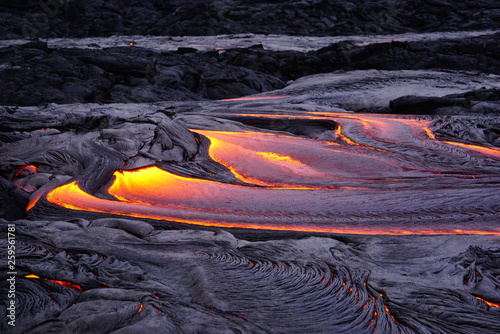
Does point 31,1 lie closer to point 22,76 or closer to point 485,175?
point 22,76

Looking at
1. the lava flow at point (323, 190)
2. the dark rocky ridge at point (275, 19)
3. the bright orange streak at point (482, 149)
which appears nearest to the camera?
the lava flow at point (323, 190)

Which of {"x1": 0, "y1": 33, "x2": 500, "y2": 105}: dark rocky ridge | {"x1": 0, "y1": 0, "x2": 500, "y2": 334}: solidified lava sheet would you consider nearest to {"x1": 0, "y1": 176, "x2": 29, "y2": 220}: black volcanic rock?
{"x1": 0, "y1": 0, "x2": 500, "y2": 334}: solidified lava sheet

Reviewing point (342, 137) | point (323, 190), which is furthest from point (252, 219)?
point (342, 137)

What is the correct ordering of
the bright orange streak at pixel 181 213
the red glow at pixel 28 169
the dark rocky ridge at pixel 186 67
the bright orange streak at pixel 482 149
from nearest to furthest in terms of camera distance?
the bright orange streak at pixel 181 213, the red glow at pixel 28 169, the bright orange streak at pixel 482 149, the dark rocky ridge at pixel 186 67

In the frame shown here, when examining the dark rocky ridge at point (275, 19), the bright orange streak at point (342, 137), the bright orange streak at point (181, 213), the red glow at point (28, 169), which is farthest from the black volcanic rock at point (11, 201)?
the dark rocky ridge at point (275, 19)

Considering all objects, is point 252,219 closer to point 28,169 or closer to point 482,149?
point 28,169

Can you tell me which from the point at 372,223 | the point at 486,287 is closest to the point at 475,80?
the point at 372,223

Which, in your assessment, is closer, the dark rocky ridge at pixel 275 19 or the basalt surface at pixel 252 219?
the basalt surface at pixel 252 219

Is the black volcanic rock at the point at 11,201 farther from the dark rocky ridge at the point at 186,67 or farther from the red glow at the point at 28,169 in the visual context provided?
the dark rocky ridge at the point at 186,67
